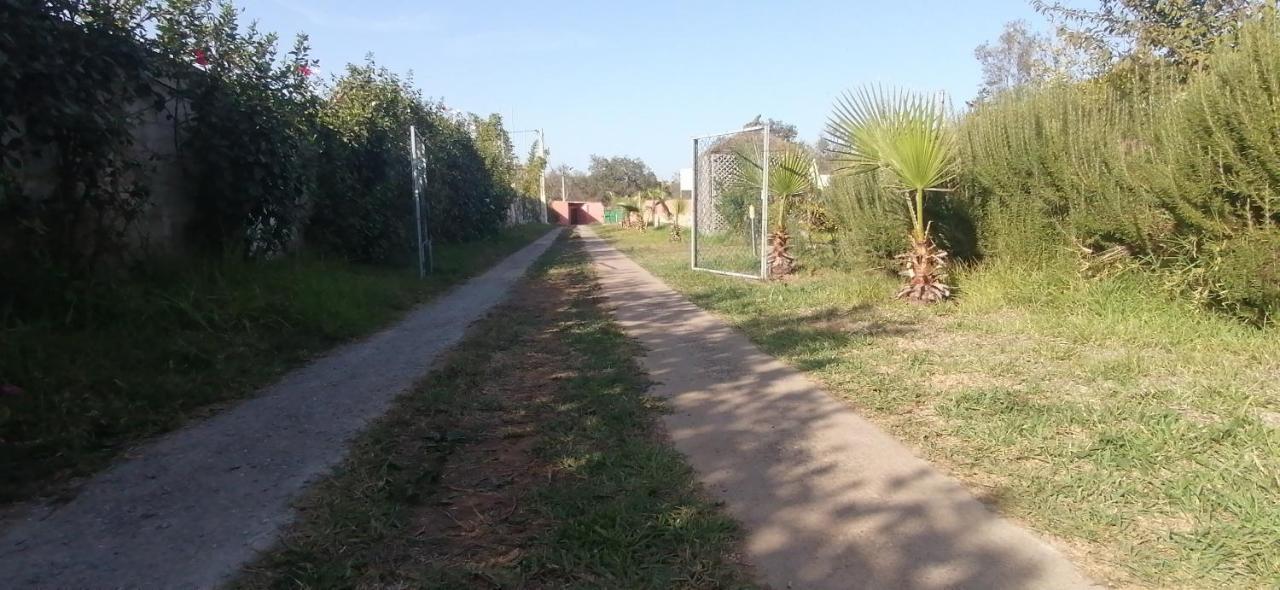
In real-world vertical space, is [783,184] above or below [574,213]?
above

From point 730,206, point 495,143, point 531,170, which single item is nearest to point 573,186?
point 531,170

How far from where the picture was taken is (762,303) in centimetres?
945

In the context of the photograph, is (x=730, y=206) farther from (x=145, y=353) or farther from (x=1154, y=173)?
(x=145, y=353)

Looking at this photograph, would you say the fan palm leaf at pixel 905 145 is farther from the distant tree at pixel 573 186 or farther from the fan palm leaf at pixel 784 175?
the distant tree at pixel 573 186

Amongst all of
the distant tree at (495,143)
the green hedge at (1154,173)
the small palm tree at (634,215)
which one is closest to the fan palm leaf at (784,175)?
the green hedge at (1154,173)

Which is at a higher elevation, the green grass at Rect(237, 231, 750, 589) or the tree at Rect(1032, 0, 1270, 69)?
the tree at Rect(1032, 0, 1270, 69)

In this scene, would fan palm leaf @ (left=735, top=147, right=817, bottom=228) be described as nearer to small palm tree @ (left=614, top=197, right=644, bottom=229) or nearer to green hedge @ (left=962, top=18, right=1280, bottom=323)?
green hedge @ (left=962, top=18, right=1280, bottom=323)

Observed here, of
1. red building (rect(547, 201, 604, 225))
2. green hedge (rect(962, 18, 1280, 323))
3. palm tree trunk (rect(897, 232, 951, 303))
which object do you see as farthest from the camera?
red building (rect(547, 201, 604, 225))

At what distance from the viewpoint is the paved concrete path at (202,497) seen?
2959 mm

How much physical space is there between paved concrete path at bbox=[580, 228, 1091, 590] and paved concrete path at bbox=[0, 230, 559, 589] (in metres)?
1.92

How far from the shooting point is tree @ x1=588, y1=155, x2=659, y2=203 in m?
88.2

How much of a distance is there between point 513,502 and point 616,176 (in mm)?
90062

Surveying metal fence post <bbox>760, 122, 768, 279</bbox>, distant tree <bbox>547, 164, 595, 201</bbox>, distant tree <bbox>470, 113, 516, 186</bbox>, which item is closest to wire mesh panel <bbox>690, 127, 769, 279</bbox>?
metal fence post <bbox>760, 122, 768, 279</bbox>

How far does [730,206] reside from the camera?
1728 cm
